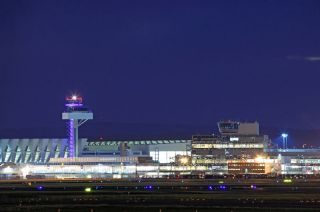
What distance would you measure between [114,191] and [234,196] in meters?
22.4

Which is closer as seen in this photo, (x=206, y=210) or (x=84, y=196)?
(x=206, y=210)

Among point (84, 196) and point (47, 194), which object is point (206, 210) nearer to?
point (84, 196)

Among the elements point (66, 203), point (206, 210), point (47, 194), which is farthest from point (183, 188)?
point (206, 210)

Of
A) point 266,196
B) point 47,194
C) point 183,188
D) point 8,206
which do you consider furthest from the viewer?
point 183,188

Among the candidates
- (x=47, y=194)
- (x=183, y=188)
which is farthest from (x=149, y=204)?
(x=183, y=188)

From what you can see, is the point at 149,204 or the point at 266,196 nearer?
the point at 149,204

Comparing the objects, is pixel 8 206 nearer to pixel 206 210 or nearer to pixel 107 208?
pixel 107 208

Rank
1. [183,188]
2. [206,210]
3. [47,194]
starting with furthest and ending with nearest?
[183,188]
[47,194]
[206,210]

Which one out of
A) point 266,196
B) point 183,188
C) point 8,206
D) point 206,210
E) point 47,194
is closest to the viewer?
point 206,210

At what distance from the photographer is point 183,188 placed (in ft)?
477

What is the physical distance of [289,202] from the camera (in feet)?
356

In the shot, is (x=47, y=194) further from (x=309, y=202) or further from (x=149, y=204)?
(x=309, y=202)

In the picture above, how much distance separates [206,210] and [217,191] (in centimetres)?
3717

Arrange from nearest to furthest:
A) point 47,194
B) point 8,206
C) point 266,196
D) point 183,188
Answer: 1. point 8,206
2. point 266,196
3. point 47,194
4. point 183,188
